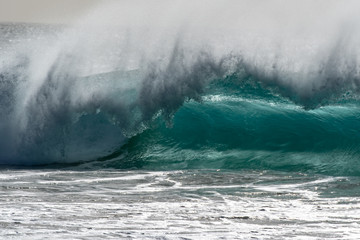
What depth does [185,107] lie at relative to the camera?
57.2 feet

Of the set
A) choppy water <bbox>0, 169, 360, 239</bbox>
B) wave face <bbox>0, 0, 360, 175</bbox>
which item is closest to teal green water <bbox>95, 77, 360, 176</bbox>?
wave face <bbox>0, 0, 360, 175</bbox>

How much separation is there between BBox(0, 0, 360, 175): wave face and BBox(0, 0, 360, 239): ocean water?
3cm

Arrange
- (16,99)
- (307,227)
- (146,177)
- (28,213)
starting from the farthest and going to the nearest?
1. (16,99)
2. (146,177)
3. (28,213)
4. (307,227)

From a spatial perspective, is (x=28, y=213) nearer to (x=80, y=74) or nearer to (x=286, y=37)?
(x=80, y=74)

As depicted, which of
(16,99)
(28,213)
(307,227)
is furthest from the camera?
(16,99)

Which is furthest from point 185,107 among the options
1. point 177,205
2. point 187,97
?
point 177,205

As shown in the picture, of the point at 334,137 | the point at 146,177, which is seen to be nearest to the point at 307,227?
the point at 146,177

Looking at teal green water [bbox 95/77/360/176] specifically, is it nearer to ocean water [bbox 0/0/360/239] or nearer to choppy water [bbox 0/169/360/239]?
ocean water [bbox 0/0/360/239]

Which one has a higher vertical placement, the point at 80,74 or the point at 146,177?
the point at 80,74

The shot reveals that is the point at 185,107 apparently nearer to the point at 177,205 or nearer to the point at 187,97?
the point at 187,97

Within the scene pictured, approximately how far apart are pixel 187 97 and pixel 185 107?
661 mm

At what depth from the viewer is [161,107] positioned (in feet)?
54.4

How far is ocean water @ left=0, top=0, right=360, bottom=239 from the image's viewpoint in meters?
13.2

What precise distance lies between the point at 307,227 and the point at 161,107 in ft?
26.4
